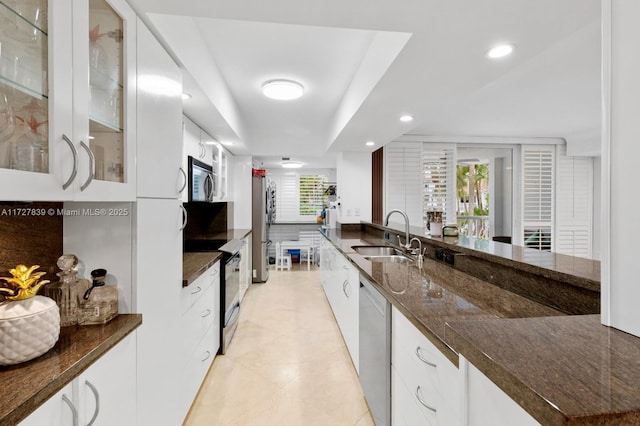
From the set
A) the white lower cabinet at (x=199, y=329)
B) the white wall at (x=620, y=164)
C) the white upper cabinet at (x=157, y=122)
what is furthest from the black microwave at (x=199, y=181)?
the white wall at (x=620, y=164)

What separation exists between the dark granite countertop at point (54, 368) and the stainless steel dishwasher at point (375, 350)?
110 centimetres

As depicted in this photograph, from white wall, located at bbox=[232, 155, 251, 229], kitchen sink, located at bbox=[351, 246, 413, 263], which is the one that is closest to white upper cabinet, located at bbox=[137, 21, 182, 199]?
kitchen sink, located at bbox=[351, 246, 413, 263]

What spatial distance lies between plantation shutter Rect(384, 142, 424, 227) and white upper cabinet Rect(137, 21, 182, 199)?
3468mm

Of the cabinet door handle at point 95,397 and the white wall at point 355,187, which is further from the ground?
the white wall at point 355,187

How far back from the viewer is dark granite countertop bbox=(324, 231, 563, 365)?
108 cm

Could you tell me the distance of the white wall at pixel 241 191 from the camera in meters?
4.83

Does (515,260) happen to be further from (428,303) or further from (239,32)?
(239,32)

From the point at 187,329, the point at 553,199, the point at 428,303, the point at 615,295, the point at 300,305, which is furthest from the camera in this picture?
the point at 553,199


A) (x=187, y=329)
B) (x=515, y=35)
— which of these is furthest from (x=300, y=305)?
(x=515, y=35)

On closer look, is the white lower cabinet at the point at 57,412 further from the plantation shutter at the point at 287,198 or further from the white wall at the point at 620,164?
the plantation shutter at the point at 287,198

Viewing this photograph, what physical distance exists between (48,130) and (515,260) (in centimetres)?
185

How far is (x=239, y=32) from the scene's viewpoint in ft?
6.62

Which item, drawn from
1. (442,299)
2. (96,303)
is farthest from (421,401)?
(96,303)

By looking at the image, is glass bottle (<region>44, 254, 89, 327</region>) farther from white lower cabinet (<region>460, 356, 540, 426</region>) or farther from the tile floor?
white lower cabinet (<region>460, 356, 540, 426</region>)
